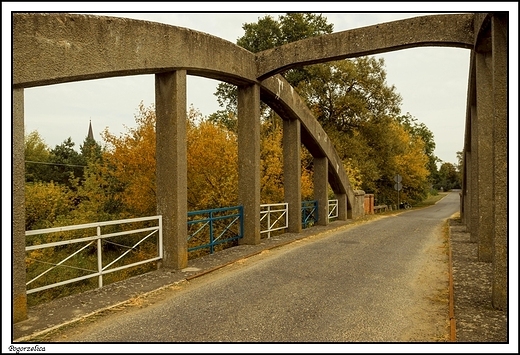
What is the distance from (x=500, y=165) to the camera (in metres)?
4.82

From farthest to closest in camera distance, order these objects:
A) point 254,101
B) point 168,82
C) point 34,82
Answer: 1. point 254,101
2. point 168,82
3. point 34,82

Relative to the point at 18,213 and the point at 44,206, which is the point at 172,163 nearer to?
the point at 18,213

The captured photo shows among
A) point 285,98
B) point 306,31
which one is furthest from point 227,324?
point 306,31

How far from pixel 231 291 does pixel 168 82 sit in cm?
379

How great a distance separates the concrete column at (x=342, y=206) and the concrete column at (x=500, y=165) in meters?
12.7

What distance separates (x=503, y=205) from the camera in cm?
479

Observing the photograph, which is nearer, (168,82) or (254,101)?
(168,82)

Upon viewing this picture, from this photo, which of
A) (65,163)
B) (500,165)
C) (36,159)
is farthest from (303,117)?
(36,159)

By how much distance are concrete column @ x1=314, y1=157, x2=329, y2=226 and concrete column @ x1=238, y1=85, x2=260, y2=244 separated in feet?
18.1

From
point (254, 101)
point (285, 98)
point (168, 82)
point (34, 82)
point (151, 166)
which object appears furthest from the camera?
point (151, 166)

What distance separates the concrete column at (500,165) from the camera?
4793 millimetres

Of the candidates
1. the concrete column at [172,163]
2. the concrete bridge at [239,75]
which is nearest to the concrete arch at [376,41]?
the concrete bridge at [239,75]

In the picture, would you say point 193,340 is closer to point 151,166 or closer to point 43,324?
point 43,324

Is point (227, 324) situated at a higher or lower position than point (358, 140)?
lower
